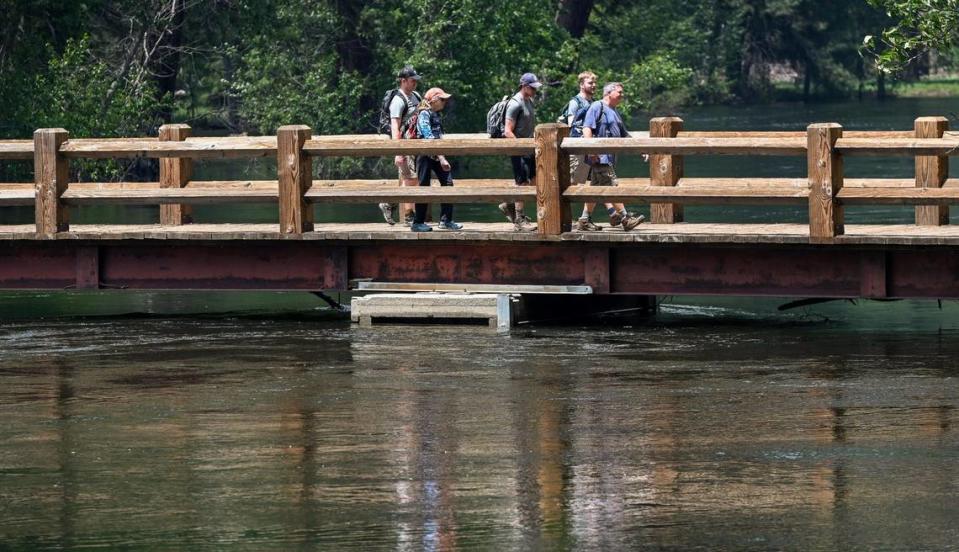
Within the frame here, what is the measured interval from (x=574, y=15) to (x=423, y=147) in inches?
1523

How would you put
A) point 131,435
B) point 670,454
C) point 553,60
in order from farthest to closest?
point 553,60 → point 131,435 → point 670,454

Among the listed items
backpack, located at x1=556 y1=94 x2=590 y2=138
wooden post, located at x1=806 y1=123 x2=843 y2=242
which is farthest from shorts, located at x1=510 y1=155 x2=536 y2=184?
wooden post, located at x1=806 y1=123 x2=843 y2=242

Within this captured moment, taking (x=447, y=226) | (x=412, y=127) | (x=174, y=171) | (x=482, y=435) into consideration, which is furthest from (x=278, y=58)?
(x=482, y=435)

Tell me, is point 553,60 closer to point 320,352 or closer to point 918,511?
point 320,352

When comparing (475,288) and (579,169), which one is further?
(579,169)

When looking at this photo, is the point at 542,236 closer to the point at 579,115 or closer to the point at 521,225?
the point at 521,225

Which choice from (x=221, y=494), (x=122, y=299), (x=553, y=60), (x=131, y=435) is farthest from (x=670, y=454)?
(x=553, y=60)

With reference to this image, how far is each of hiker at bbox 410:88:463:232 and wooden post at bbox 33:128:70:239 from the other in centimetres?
315

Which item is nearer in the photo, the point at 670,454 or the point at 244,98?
the point at 670,454

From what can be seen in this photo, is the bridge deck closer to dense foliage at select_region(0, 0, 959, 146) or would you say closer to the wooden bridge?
the wooden bridge

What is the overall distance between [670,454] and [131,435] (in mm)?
3290

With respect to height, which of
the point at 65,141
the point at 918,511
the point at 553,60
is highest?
the point at 553,60

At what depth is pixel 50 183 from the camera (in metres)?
18.1

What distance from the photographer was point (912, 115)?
6719 cm
